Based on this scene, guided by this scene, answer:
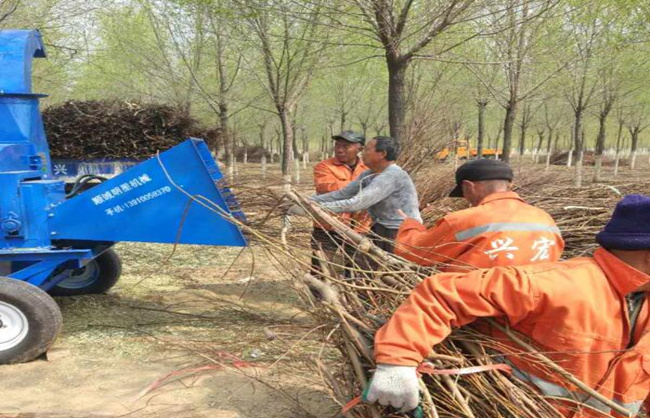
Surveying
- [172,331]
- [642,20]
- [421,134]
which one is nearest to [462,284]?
[172,331]

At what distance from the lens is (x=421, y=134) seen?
18.7 feet

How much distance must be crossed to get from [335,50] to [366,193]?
7.19m

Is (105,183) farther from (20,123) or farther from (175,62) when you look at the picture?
(175,62)

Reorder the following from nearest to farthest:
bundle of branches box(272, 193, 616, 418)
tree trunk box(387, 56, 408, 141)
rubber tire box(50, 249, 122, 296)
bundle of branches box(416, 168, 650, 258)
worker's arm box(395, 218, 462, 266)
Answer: bundle of branches box(272, 193, 616, 418), worker's arm box(395, 218, 462, 266), bundle of branches box(416, 168, 650, 258), rubber tire box(50, 249, 122, 296), tree trunk box(387, 56, 408, 141)

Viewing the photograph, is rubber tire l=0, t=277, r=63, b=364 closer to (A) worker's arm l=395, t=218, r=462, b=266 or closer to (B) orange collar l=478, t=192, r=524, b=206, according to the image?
(A) worker's arm l=395, t=218, r=462, b=266

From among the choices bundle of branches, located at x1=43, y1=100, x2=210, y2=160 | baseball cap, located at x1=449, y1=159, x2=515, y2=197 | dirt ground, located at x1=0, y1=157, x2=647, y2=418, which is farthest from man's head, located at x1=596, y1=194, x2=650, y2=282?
bundle of branches, located at x1=43, y1=100, x2=210, y2=160

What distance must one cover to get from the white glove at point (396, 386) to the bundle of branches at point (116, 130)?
17.8 ft

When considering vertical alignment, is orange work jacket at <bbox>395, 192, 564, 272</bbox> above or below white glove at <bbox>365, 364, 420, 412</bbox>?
above

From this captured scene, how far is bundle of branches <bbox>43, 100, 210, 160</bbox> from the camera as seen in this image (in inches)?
250

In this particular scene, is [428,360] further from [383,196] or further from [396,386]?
[383,196]

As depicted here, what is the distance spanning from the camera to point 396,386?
1.48 metres

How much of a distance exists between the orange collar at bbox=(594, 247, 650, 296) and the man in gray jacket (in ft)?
6.67

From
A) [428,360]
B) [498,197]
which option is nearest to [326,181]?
[498,197]

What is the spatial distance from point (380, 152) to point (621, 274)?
2351 millimetres
